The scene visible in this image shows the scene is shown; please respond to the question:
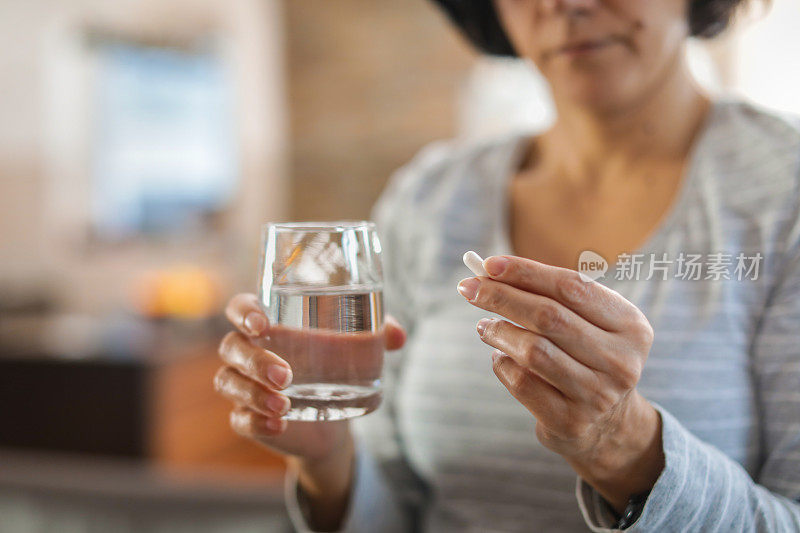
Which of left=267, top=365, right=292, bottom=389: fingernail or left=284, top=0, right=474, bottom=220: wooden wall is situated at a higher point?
left=284, top=0, right=474, bottom=220: wooden wall

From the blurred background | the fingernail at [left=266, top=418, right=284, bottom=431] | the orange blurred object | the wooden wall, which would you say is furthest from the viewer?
the wooden wall

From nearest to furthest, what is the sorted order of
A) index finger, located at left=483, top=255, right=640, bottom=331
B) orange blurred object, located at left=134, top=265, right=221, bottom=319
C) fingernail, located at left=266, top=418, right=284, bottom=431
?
1. index finger, located at left=483, top=255, right=640, bottom=331
2. fingernail, located at left=266, top=418, right=284, bottom=431
3. orange blurred object, located at left=134, top=265, right=221, bottom=319

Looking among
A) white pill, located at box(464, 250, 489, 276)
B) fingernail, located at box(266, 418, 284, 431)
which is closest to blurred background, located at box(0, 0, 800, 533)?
fingernail, located at box(266, 418, 284, 431)

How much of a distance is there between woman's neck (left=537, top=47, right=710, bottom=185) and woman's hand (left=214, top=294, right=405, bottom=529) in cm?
20

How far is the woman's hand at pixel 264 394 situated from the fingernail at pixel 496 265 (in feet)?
0.46

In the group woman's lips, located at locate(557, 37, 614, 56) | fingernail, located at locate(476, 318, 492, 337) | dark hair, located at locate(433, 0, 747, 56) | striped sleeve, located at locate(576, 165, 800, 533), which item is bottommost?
striped sleeve, located at locate(576, 165, 800, 533)

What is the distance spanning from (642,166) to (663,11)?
115 mm

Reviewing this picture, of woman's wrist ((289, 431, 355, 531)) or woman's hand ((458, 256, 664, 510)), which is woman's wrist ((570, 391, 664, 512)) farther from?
woman's wrist ((289, 431, 355, 531))

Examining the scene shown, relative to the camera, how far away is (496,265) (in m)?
0.40

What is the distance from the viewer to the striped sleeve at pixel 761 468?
457 millimetres

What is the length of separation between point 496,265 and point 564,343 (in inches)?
2.1

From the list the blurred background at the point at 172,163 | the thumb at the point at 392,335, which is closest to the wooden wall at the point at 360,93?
the blurred background at the point at 172,163

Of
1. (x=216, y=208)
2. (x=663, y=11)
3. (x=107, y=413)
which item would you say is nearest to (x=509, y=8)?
(x=663, y=11)

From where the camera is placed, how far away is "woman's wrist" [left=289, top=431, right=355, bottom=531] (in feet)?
2.19
